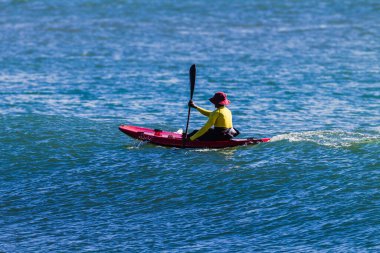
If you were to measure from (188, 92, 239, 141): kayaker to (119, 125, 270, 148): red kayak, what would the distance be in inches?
5.0

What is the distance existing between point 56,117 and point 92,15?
74.1 feet

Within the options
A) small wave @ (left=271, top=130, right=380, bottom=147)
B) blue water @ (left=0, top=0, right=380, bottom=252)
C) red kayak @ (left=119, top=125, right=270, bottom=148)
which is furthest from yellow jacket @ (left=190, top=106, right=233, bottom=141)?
small wave @ (left=271, top=130, right=380, bottom=147)

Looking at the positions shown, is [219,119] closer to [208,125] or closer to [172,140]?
[208,125]

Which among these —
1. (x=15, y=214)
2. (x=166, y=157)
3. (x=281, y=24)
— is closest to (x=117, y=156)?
(x=166, y=157)

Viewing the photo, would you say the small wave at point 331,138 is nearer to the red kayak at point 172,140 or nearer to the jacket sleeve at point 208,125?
the red kayak at point 172,140

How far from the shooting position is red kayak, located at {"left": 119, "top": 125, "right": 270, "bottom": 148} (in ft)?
63.6

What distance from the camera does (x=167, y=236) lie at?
14469mm

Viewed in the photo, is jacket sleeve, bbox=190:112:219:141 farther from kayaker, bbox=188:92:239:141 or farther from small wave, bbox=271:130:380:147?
small wave, bbox=271:130:380:147

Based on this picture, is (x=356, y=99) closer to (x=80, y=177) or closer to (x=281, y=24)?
(x=80, y=177)

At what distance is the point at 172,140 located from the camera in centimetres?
1967

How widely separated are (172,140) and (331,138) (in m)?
3.90

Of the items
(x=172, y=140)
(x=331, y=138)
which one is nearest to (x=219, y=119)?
(x=172, y=140)

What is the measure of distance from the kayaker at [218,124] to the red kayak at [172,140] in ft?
0.42

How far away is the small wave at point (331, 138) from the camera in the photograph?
19.8 metres
